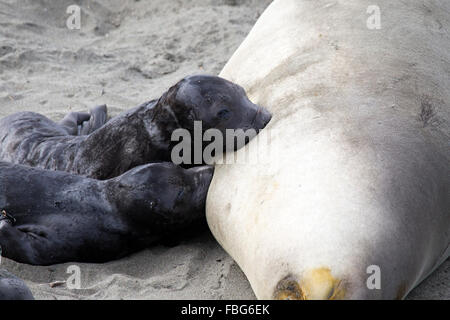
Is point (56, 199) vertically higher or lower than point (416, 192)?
lower

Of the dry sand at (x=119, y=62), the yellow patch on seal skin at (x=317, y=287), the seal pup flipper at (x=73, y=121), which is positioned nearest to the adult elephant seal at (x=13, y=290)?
the dry sand at (x=119, y=62)

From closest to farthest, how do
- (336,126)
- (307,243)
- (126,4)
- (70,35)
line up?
(307,243)
(336,126)
(70,35)
(126,4)

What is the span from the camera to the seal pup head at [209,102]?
4199 millimetres

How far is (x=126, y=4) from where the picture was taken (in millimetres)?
8648

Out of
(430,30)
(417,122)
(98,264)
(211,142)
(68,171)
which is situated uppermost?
(430,30)

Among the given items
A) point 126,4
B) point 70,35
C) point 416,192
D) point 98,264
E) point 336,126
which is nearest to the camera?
point 416,192

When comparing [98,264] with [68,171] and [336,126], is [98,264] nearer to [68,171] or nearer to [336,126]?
[68,171]

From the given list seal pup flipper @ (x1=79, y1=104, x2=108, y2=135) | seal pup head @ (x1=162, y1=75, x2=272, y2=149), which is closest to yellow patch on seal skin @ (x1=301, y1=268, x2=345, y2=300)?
seal pup head @ (x1=162, y1=75, x2=272, y2=149)

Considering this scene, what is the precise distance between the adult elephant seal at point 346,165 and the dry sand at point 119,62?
0.37 m

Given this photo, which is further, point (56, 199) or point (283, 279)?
point (56, 199)

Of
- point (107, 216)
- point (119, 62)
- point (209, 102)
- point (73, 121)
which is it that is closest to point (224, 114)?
point (209, 102)

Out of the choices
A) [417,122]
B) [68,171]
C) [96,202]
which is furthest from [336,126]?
[68,171]

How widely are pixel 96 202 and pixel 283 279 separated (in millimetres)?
1631

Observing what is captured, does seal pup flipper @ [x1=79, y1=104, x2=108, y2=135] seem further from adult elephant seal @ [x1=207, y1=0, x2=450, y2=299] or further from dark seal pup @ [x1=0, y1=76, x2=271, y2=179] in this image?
adult elephant seal @ [x1=207, y1=0, x2=450, y2=299]
